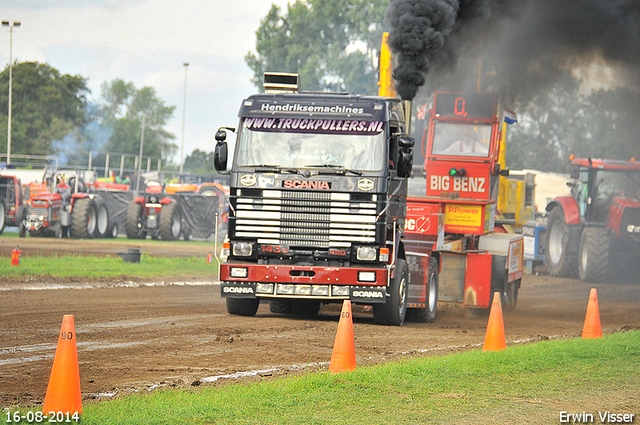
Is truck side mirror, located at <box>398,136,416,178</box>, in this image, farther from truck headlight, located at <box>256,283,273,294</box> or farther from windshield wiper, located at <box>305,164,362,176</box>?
truck headlight, located at <box>256,283,273,294</box>

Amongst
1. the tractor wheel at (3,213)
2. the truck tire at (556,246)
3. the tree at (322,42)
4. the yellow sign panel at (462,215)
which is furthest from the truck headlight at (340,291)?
the tree at (322,42)

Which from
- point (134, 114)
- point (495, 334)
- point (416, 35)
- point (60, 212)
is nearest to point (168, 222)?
point (60, 212)

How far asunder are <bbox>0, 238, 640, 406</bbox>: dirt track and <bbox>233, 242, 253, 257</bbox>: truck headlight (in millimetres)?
1045

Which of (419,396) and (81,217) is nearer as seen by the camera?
(419,396)

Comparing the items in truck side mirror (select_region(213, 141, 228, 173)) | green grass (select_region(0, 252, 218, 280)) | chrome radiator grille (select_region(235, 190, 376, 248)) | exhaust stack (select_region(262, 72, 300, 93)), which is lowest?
green grass (select_region(0, 252, 218, 280))

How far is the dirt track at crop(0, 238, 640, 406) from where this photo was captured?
838 cm

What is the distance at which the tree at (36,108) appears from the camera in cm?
6825

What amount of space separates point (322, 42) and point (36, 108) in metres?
25.0

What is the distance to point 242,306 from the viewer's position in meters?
13.6

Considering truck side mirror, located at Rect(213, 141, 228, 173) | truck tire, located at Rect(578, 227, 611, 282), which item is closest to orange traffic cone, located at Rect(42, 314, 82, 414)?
truck side mirror, located at Rect(213, 141, 228, 173)

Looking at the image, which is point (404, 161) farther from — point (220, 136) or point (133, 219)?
point (133, 219)

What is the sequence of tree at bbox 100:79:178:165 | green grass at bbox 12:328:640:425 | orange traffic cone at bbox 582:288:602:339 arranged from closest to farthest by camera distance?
1. green grass at bbox 12:328:640:425
2. orange traffic cone at bbox 582:288:602:339
3. tree at bbox 100:79:178:165

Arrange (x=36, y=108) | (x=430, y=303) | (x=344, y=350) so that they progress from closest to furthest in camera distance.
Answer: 1. (x=344, y=350)
2. (x=430, y=303)
3. (x=36, y=108)

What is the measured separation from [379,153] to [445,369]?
441 cm
